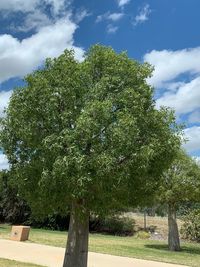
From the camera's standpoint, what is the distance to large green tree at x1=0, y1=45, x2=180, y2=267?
407 inches

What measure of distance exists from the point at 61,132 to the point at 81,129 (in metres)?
0.52

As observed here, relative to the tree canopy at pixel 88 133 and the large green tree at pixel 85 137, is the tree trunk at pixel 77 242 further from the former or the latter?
the tree canopy at pixel 88 133

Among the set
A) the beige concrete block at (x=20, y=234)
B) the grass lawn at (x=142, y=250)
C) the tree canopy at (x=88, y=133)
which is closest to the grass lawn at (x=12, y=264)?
the tree canopy at (x=88, y=133)

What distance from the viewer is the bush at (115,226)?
133 ft

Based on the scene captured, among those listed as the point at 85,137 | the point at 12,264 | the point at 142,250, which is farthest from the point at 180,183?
the point at 85,137

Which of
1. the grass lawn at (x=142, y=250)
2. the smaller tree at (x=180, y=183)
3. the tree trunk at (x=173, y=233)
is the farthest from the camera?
the tree trunk at (x=173, y=233)

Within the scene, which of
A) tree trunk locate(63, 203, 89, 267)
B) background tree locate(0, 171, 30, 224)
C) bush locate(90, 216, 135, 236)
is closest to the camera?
tree trunk locate(63, 203, 89, 267)

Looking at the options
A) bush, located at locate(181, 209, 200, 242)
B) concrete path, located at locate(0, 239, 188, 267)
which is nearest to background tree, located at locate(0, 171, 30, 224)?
bush, located at locate(181, 209, 200, 242)

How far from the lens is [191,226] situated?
33031 mm

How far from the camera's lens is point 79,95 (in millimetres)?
11156

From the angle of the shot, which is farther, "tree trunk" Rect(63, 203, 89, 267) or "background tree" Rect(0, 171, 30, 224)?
"background tree" Rect(0, 171, 30, 224)

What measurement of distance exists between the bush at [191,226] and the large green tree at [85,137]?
20970 millimetres

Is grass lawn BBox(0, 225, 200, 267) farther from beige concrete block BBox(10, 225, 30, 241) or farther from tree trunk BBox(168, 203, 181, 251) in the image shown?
beige concrete block BBox(10, 225, 30, 241)

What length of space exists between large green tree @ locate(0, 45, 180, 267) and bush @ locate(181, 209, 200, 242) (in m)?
21.0
